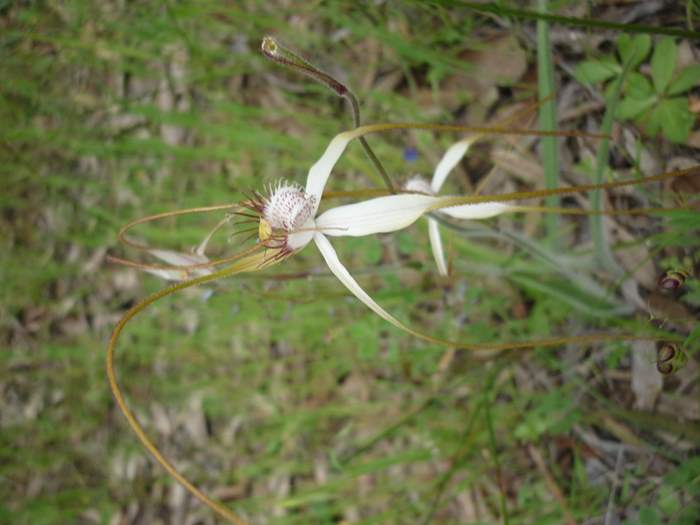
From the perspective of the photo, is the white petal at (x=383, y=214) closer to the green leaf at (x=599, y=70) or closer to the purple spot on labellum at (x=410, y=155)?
the green leaf at (x=599, y=70)

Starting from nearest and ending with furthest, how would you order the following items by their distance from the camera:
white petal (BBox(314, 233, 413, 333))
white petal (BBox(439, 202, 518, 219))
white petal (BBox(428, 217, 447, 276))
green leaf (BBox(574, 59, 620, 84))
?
1. white petal (BBox(314, 233, 413, 333))
2. white petal (BBox(439, 202, 518, 219))
3. white petal (BBox(428, 217, 447, 276))
4. green leaf (BBox(574, 59, 620, 84))

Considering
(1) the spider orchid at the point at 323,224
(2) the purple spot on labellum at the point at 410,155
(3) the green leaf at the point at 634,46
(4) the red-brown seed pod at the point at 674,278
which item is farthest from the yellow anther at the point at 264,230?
(2) the purple spot on labellum at the point at 410,155

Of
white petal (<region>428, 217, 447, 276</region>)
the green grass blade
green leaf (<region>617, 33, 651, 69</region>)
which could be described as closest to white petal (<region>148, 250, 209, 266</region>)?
white petal (<region>428, 217, 447, 276</region>)

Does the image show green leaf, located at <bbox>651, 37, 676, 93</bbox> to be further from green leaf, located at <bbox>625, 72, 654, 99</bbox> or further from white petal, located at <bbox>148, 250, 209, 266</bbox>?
white petal, located at <bbox>148, 250, 209, 266</bbox>

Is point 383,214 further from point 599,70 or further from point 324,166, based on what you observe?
point 599,70

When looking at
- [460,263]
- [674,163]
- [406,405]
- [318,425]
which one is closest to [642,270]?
[674,163]

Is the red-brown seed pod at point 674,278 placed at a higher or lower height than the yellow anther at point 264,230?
lower
